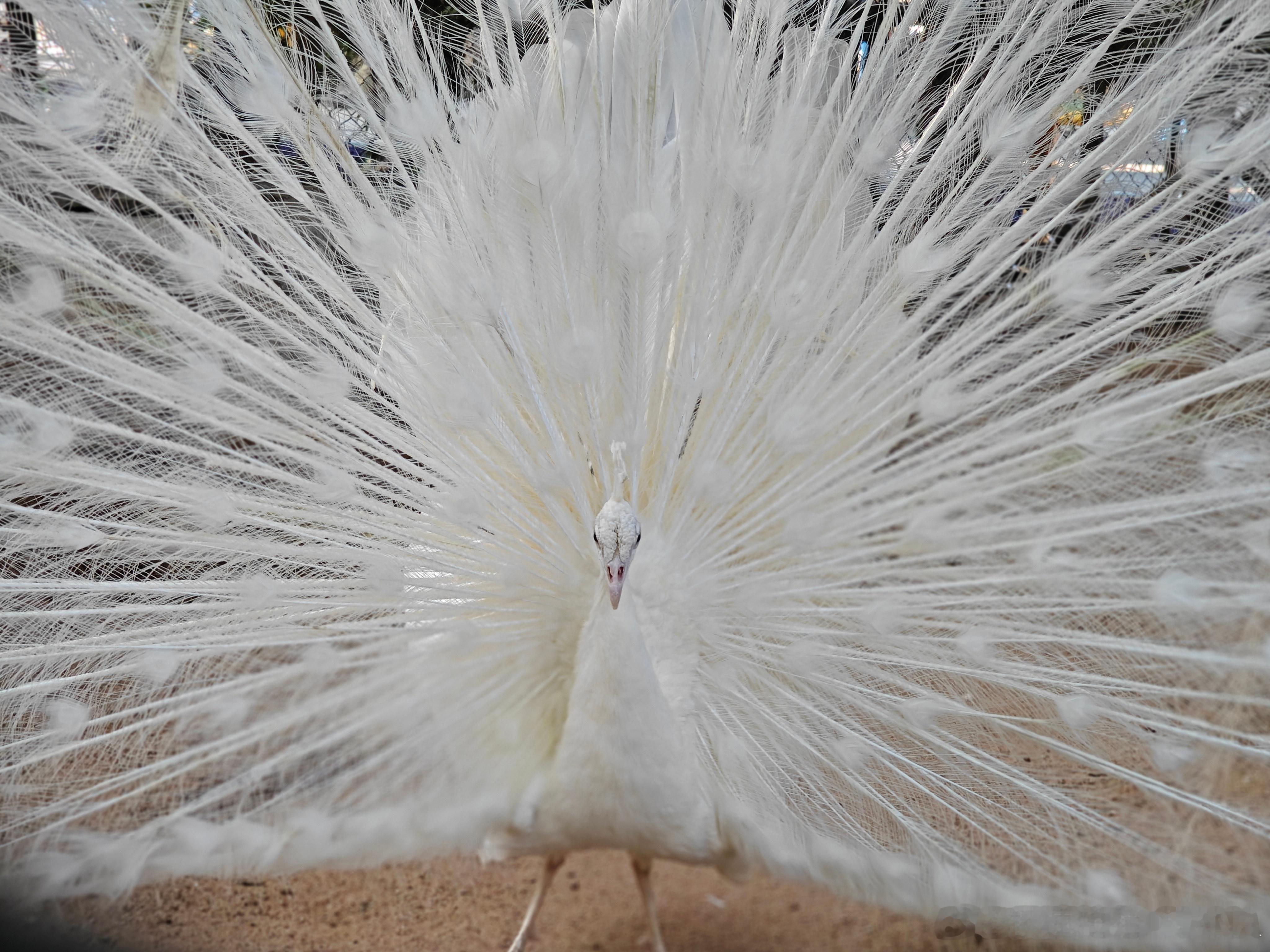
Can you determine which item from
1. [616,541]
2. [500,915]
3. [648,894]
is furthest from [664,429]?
[500,915]

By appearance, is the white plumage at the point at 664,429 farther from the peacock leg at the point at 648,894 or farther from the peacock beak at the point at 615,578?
the peacock leg at the point at 648,894

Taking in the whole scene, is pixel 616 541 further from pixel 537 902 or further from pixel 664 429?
pixel 537 902

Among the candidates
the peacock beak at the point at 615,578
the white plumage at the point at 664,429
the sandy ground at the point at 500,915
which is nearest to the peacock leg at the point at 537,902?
the sandy ground at the point at 500,915

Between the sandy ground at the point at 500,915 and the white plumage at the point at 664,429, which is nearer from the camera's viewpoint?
the white plumage at the point at 664,429

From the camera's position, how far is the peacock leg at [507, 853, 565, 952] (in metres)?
2.35

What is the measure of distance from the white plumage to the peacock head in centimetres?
4

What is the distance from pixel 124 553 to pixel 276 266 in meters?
0.66

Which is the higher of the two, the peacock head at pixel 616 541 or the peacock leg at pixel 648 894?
the peacock head at pixel 616 541

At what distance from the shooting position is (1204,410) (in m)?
1.90

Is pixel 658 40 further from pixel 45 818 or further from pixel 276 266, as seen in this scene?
pixel 45 818

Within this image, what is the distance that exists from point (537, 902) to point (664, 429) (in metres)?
1.31

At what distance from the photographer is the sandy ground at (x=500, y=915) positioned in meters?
2.35

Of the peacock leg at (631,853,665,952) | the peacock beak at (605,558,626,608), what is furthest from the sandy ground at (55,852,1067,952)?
the peacock beak at (605,558,626,608)

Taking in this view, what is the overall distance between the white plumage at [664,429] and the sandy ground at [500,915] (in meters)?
0.56
